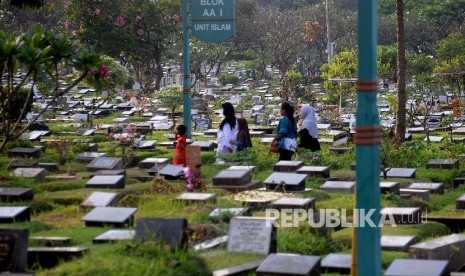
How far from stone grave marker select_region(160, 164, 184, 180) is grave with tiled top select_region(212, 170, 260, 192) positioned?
687 millimetres

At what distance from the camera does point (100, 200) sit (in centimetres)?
1224

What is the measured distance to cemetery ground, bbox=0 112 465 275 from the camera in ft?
28.4

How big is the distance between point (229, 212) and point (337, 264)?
7.22 ft

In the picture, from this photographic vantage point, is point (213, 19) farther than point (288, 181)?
Yes

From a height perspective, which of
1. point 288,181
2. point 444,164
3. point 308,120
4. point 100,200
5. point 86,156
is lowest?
point 444,164

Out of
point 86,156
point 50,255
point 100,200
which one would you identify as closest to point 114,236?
point 50,255

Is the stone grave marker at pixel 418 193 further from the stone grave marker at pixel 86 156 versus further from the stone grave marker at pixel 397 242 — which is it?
the stone grave marker at pixel 86 156

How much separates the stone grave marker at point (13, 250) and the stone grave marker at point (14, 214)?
2406 mm

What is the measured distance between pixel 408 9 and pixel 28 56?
55.3m

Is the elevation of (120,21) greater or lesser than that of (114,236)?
greater

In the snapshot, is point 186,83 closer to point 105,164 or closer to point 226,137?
point 226,137

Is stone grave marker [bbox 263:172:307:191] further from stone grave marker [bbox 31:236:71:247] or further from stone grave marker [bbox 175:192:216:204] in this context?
stone grave marker [bbox 31:236:71:247]

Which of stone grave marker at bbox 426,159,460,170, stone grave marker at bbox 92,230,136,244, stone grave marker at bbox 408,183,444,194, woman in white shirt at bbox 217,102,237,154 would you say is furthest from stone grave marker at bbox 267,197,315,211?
stone grave marker at bbox 426,159,460,170

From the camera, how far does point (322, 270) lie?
910 centimetres
